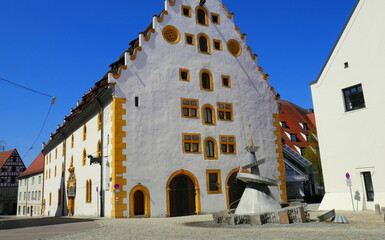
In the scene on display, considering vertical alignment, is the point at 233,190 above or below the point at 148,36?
below

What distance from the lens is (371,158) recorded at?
20844mm

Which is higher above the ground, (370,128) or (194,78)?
(194,78)

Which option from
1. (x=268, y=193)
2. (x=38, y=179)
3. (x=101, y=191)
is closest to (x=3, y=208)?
(x=38, y=179)

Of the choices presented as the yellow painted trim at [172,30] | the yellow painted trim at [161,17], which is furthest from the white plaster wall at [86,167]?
→ the yellow painted trim at [161,17]

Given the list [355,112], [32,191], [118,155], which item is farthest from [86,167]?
[32,191]

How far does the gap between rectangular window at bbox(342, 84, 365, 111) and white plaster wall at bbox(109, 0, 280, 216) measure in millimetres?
8804

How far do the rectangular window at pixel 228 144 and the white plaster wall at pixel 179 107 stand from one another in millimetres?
364

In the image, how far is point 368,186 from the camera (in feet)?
68.9

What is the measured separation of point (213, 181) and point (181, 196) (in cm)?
281

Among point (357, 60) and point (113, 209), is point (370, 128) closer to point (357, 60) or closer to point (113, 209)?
point (357, 60)

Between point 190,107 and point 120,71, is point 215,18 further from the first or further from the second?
point 120,71

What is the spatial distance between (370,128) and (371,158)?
1.68 meters

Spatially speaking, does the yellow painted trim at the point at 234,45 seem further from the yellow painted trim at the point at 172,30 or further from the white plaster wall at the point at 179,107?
the yellow painted trim at the point at 172,30

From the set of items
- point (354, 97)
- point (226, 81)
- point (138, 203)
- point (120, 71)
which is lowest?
point (138, 203)
